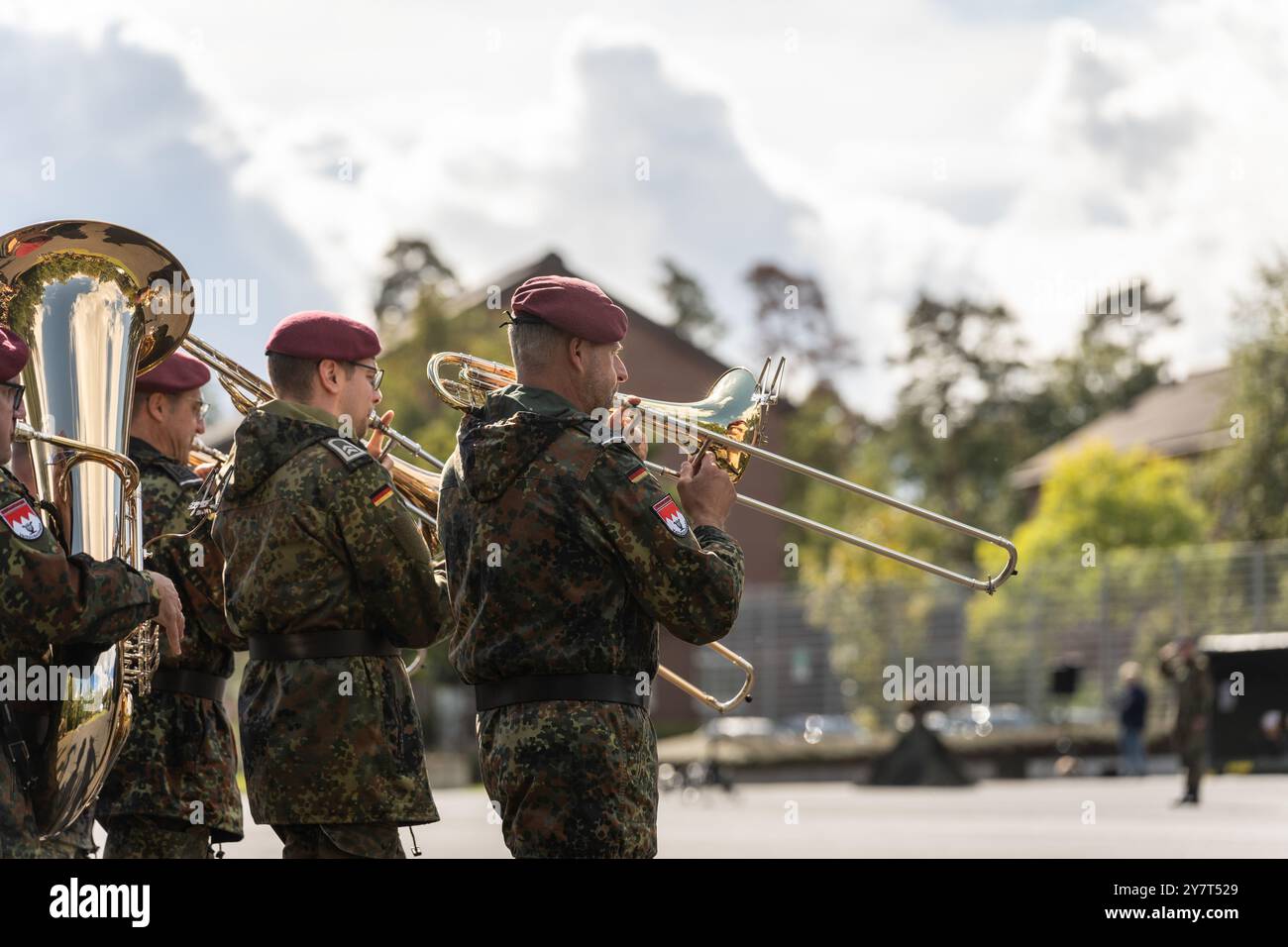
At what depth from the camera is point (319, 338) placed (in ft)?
16.2

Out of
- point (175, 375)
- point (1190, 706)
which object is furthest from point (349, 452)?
point (1190, 706)

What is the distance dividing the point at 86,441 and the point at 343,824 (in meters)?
1.42

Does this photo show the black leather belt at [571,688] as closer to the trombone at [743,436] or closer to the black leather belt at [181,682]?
the trombone at [743,436]

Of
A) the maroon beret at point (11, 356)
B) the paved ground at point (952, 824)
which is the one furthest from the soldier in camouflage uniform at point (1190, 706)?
the maroon beret at point (11, 356)

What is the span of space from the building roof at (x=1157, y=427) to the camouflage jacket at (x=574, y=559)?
60633mm

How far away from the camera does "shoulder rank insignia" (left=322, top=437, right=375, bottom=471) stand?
4742mm

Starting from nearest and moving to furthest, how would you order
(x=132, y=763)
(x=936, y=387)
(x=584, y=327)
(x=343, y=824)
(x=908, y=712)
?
(x=584, y=327) < (x=343, y=824) < (x=132, y=763) < (x=908, y=712) < (x=936, y=387)

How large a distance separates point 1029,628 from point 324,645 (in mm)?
27549

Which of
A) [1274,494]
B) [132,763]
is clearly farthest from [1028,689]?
[132,763]

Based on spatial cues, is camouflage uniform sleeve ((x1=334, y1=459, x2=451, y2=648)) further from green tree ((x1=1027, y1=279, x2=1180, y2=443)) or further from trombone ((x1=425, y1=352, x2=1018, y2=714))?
green tree ((x1=1027, y1=279, x2=1180, y2=443))

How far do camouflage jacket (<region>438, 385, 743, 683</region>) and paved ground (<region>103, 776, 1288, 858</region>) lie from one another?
6973 millimetres

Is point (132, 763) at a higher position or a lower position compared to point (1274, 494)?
lower
